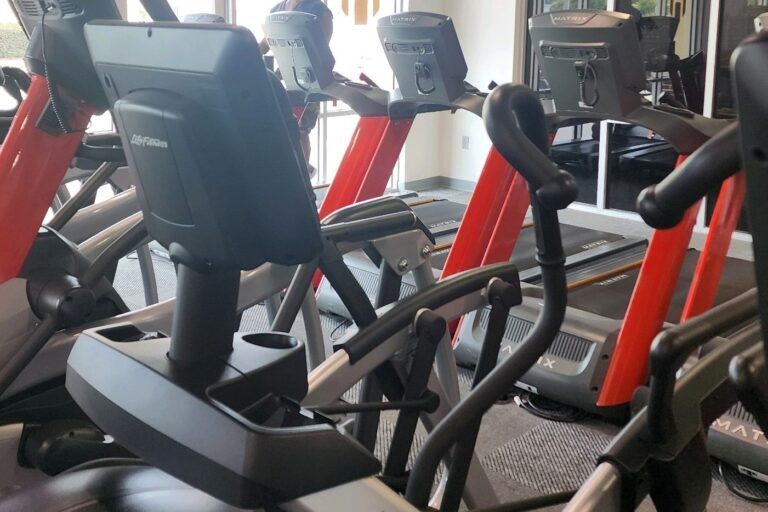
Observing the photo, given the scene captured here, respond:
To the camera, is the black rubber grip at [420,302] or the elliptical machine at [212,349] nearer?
the elliptical machine at [212,349]

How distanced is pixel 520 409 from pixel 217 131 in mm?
2301

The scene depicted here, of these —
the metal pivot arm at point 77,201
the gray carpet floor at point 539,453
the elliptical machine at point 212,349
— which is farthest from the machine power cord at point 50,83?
the gray carpet floor at point 539,453

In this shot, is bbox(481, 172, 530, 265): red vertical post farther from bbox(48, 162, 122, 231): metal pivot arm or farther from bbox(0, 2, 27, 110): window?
bbox(0, 2, 27, 110): window

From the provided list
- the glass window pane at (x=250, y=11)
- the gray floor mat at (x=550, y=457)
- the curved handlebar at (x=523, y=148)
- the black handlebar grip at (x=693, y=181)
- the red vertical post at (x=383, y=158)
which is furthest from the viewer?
the glass window pane at (x=250, y=11)

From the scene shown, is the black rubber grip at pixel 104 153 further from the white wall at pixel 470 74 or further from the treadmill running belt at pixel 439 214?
the white wall at pixel 470 74

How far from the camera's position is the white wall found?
660cm

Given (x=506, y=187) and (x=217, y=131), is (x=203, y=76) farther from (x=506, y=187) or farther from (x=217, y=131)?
(x=506, y=187)

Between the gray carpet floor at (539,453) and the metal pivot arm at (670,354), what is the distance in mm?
1033

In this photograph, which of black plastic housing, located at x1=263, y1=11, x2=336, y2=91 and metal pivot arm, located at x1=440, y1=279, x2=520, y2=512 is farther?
black plastic housing, located at x1=263, y1=11, x2=336, y2=91

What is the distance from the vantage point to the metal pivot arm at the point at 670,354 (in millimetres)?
1411

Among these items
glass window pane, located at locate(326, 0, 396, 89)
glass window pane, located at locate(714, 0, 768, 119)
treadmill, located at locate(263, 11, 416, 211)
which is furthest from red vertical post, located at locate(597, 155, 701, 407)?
glass window pane, located at locate(326, 0, 396, 89)

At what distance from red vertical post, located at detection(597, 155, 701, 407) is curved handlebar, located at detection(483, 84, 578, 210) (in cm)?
155

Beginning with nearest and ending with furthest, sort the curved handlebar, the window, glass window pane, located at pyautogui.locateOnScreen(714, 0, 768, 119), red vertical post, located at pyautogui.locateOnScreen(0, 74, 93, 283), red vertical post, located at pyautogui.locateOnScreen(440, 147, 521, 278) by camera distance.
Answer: the curved handlebar, red vertical post, located at pyautogui.locateOnScreen(0, 74, 93, 283), red vertical post, located at pyautogui.locateOnScreen(440, 147, 521, 278), the window, glass window pane, located at pyautogui.locateOnScreen(714, 0, 768, 119)

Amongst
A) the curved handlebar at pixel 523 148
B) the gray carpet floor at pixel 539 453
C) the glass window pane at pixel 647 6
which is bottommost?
the gray carpet floor at pixel 539 453
